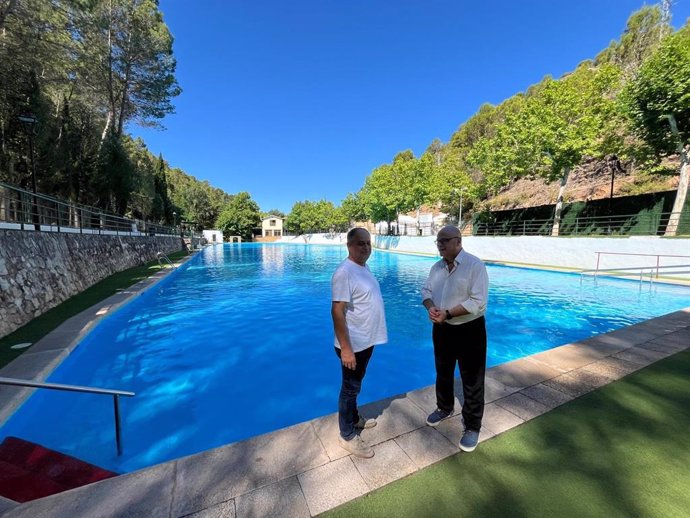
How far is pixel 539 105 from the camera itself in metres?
19.2

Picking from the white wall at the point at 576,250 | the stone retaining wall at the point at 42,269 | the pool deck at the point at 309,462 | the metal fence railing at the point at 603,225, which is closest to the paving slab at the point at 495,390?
the pool deck at the point at 309,462

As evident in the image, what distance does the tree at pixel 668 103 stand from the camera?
13125 mm

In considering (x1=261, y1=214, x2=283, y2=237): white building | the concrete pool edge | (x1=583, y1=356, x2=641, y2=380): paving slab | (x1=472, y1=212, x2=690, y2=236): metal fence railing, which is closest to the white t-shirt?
(x1=583, y1=356, x2=641, y2=380): paving slab

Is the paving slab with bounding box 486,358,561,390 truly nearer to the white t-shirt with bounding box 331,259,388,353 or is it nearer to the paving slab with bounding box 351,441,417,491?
the paving slab with bounding box 351,441,417,491

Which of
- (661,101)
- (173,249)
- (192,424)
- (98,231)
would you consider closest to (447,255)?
(192,424)

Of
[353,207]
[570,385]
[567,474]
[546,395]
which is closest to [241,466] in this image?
[567,474]

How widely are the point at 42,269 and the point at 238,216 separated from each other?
5750cm

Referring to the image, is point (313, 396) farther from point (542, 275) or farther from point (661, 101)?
point (661, 101)

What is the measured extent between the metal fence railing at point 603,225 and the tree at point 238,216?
50.7 m

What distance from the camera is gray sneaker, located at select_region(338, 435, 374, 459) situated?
224 centimetres

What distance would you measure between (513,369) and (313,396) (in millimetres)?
3141

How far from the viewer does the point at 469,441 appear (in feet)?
7.49

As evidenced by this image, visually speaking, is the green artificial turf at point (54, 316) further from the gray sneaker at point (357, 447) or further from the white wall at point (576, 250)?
the white wall at point (576, 250)

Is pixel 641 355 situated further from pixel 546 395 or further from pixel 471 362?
pixel 471 362
